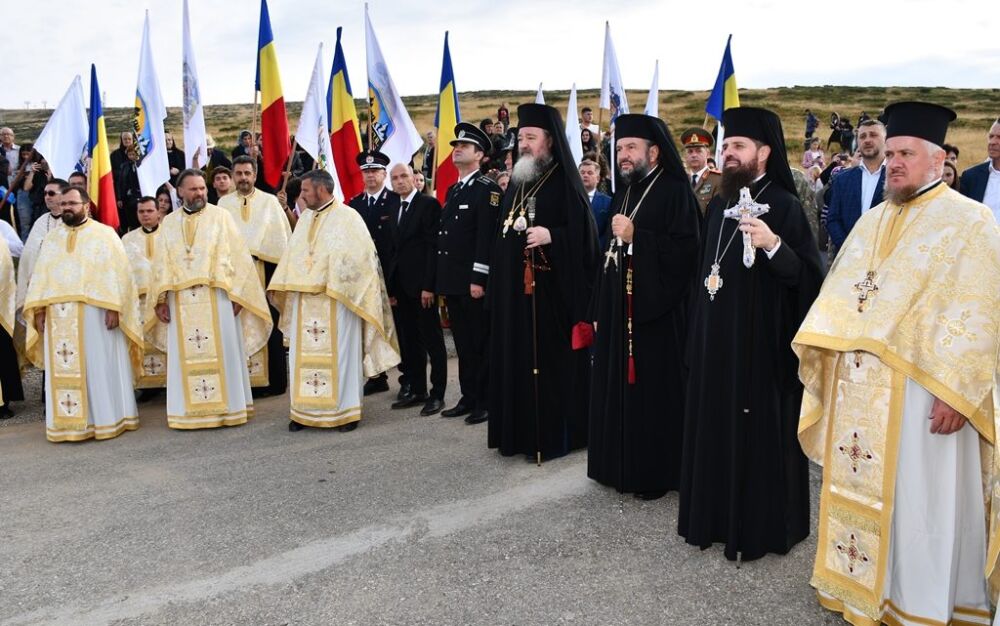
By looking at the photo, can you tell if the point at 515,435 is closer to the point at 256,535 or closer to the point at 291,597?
the point at 256,535

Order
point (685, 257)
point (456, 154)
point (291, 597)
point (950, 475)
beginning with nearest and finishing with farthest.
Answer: point (950, 475)
point (291, 597)
point (685, 257)
point (456, 154)

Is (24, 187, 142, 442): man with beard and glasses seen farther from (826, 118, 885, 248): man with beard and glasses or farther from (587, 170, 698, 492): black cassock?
(826, 118, 885, 248): man with beard and glasses

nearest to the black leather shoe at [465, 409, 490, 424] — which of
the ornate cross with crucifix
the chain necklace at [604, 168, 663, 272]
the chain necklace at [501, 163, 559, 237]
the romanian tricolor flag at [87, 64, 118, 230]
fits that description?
the chain necklace at [501, 163, 559, 237]

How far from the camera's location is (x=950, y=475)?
347cm

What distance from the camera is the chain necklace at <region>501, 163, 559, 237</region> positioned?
6.15 meters

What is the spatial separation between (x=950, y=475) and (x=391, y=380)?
6763mm

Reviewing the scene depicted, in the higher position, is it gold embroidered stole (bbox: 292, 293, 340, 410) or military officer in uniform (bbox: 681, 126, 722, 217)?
military officer in uniform (bbox: 681, 126, 722, 217)

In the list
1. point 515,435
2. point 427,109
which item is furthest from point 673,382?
point 427,109

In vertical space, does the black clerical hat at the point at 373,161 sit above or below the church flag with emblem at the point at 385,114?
below

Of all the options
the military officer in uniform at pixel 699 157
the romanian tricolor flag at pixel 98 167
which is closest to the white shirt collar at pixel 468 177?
the military officer in uniform at pixel 699 157

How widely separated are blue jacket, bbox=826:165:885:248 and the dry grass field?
2435 cm

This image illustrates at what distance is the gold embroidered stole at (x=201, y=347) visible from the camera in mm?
7660

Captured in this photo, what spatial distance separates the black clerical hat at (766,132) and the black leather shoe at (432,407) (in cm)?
426

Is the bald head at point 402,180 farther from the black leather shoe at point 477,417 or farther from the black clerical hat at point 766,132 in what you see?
the black clerical hat at point 766,132
